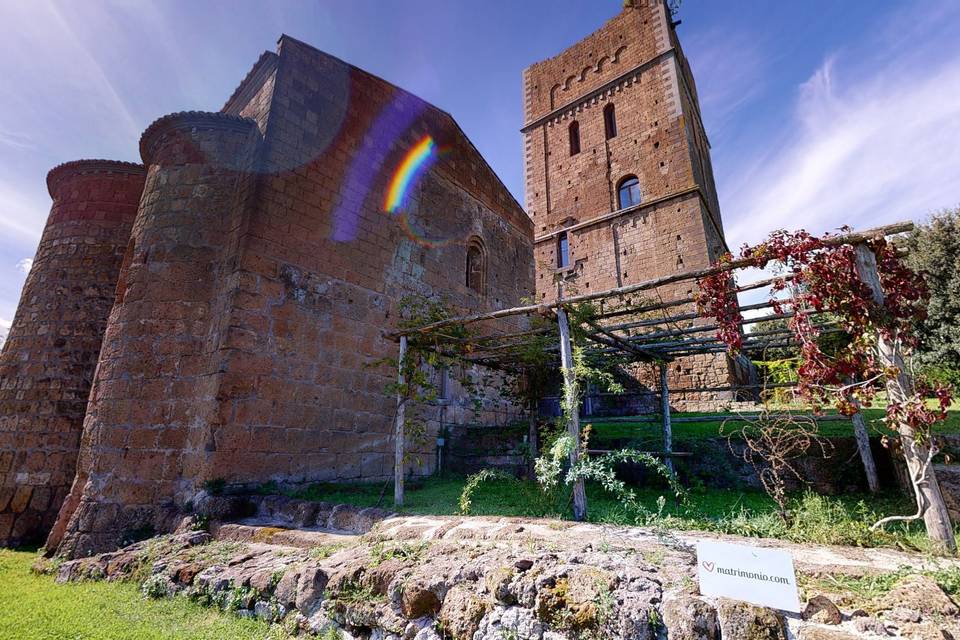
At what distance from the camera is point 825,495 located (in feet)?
17.5

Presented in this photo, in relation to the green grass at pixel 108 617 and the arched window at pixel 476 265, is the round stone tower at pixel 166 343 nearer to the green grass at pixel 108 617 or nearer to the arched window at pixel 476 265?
the green grass at pixel 108 617

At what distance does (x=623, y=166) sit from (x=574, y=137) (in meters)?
3.69

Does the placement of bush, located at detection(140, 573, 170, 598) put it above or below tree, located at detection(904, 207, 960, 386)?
below

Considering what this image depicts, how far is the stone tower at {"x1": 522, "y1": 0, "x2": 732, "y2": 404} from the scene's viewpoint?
16.8 meters

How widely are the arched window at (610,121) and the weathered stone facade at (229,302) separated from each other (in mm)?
13435

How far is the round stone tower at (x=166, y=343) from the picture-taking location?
5.55 meters

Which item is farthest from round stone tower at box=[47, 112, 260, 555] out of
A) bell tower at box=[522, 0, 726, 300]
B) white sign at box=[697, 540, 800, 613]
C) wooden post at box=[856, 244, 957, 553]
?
bell tower at box=[522, 0, 726, 300]

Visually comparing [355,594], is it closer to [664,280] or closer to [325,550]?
[325,550]

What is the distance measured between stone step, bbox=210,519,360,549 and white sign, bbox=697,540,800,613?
9.97 ft

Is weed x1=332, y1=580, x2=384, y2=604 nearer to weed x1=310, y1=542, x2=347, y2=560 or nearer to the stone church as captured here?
weed x1=310, y1=542, x2=347, y2=560

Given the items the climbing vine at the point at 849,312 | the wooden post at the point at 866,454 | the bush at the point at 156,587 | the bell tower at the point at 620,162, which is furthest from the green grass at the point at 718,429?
the bell tower at the point at 620,162

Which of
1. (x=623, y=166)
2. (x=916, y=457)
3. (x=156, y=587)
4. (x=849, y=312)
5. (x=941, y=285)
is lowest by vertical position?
(x=156, y=587)

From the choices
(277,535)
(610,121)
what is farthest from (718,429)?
(610,121)

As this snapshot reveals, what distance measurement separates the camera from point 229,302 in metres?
5.90
